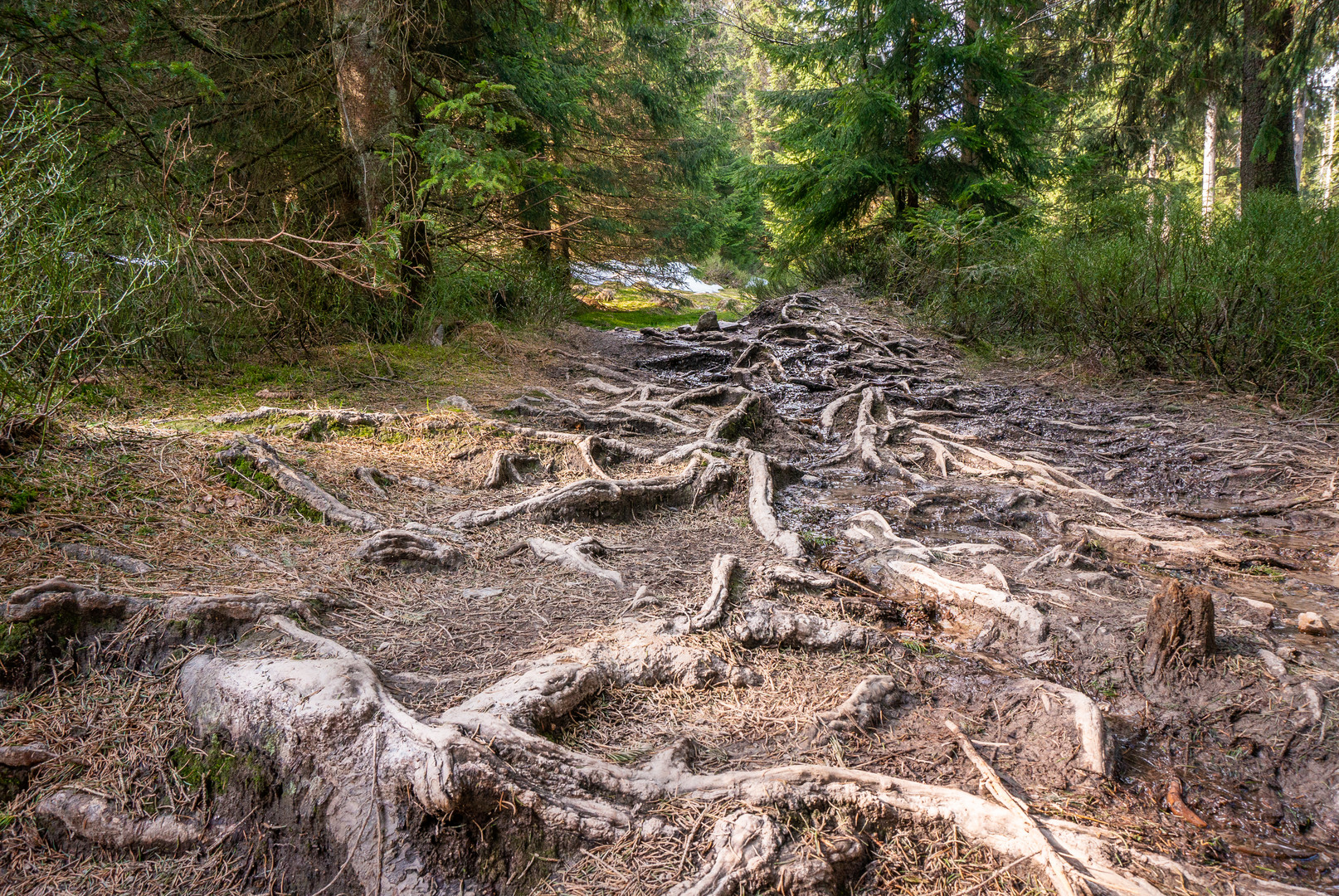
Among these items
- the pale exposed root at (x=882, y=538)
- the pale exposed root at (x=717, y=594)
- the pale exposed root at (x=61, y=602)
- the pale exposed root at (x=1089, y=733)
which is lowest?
the pale exposed root at (x=1089, y=733)

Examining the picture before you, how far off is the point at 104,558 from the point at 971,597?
4.27 metres

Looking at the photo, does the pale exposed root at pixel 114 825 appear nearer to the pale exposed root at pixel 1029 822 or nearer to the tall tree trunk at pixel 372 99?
the pale exposed root at pixel 1029 822

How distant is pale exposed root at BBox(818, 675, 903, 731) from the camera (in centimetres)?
253

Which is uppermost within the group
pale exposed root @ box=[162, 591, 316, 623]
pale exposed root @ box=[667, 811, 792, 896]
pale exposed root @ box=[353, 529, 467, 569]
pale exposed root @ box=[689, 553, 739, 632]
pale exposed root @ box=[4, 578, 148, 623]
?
pale exposed root @ box=[4, 578, 148, 623]

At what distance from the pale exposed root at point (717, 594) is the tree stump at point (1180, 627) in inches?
76.1

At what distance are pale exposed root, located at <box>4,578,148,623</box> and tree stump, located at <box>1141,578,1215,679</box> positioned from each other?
4323 mm

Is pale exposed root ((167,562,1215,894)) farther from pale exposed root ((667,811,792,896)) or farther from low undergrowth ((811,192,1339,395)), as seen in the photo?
low undergrowth ((811,192,1339,395))

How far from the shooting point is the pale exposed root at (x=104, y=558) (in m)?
2.80

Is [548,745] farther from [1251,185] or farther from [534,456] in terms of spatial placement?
[1251,185]

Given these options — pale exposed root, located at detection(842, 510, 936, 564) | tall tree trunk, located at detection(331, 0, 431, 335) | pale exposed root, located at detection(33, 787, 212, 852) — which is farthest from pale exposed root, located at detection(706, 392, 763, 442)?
A: pale exposed root, located at detection(33, 787, 212, 852)

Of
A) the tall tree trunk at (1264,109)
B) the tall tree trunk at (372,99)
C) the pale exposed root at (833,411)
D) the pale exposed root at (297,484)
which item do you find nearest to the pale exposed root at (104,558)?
the pale exposed root at (297,484)

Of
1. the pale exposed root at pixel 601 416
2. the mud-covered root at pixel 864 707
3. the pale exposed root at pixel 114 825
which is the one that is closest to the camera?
the pale exposed root at pixel 114 825

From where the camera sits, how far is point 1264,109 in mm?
9516

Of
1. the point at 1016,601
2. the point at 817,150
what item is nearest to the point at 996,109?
the point at 817,150
